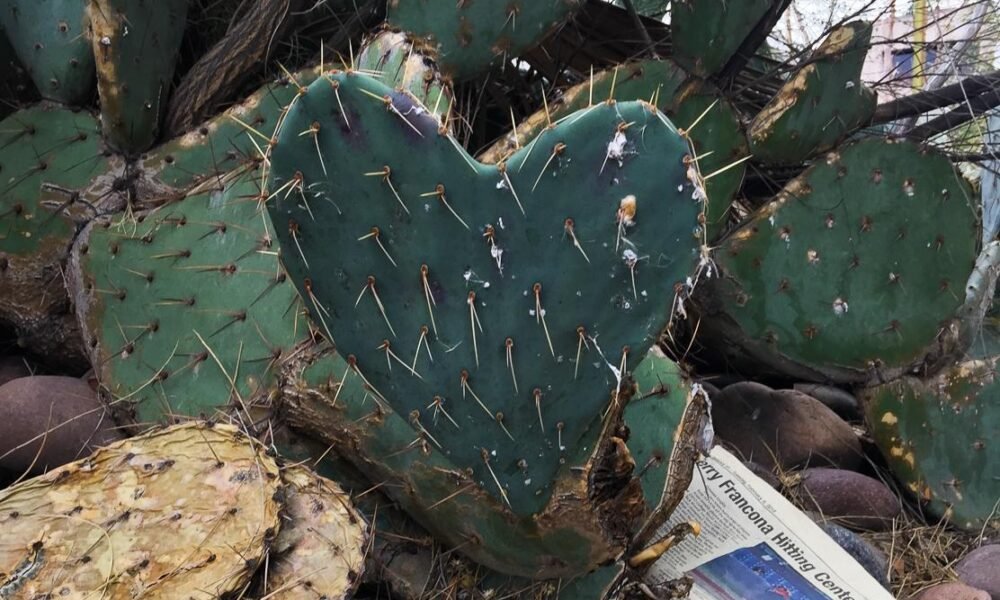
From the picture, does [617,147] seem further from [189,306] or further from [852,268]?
[852,268]

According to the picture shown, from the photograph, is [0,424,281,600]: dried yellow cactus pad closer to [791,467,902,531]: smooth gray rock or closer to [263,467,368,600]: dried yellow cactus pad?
[263,467,368,600]: dried yellow cactus pad

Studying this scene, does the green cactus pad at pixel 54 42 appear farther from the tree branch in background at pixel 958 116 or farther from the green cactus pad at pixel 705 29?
the tree branch in background at pixel 958 116

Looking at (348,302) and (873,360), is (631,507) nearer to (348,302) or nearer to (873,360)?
(348,302)

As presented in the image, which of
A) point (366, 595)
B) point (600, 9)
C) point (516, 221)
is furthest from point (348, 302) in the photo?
point (600, 9)

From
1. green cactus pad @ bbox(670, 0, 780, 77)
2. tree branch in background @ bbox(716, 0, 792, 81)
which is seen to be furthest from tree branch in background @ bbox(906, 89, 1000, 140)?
green cactus pad @ bbox(670, 0, 780, 77)

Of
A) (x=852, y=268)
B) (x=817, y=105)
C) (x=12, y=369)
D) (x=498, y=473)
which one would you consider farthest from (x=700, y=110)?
(x=12, y=369)
